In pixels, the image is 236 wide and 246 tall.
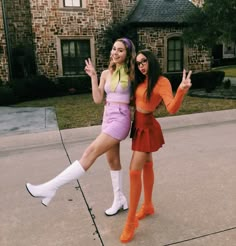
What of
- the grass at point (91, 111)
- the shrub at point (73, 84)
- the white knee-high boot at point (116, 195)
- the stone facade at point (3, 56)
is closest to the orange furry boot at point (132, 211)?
the white knee-high boot at point (116, 195)

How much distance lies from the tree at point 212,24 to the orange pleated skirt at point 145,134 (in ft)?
32.6

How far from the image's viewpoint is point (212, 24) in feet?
40.8

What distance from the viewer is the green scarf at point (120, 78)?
2887 millimetres

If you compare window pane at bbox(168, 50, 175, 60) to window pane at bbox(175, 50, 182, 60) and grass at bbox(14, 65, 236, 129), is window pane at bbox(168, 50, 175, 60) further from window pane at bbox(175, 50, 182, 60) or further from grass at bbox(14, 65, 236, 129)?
grass at bbox(14, 65, 236, 129)

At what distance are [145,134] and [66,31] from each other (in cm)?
1344

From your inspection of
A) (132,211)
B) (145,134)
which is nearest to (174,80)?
(145,134)

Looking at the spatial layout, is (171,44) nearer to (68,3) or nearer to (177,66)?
(177,66)

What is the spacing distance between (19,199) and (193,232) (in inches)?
85.9

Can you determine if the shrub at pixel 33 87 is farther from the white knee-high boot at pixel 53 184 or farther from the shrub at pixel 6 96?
the white knee-high boot at pixel 53 184

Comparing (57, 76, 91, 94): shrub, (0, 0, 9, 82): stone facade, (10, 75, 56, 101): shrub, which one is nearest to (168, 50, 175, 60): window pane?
(57, 76, 91, 94): shrub

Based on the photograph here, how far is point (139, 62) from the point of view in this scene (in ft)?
9.16

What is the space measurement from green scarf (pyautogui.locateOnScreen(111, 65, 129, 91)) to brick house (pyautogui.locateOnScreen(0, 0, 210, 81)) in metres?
12.3

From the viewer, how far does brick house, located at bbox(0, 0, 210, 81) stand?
14672mm

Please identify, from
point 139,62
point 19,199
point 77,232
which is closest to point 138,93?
point 139,62
